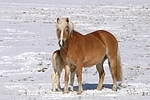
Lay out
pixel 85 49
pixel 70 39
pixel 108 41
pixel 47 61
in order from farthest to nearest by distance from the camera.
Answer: pixel 47 61 < pixel 108 41 < pixel 85 49 < pixel 70 39

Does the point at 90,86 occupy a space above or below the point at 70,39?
below

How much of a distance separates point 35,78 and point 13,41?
28.9 feet

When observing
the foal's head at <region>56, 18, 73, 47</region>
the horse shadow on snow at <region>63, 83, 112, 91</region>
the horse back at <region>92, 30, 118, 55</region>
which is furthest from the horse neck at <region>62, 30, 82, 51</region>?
the horse shadow on snow at <region>63, 83, 112, 91</region>

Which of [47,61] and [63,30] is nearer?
[63,30]

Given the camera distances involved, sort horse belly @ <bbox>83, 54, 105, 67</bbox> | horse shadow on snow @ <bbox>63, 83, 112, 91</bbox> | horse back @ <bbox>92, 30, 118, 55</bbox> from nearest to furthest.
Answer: horse belly @ <bbox>83, 54, 105, 67</bbox> < horse back @ <bbox>92, 30, 118, 55</bbox> < horse shadow on snow @ <bbox>63, 83, 112, 91</bbox>

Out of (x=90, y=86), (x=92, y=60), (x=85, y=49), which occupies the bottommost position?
(x=90, y=86)

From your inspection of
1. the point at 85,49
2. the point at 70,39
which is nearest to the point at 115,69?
the point at 85,49

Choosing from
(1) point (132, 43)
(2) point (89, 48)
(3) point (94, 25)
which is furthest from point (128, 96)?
(3) point (94, 25)

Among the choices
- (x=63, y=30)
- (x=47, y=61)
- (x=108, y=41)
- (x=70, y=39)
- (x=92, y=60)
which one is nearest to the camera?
(x=63, y=30)

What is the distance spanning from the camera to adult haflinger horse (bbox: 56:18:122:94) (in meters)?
9.52

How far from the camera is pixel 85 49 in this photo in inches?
397

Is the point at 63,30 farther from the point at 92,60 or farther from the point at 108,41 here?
the point at 108,41

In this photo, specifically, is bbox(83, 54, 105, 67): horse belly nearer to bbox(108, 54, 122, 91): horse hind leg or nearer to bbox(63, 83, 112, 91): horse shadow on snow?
bbox(108, 54, 122, 91): horse hind leg

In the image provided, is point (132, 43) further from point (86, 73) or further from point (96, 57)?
point (96, 57)
